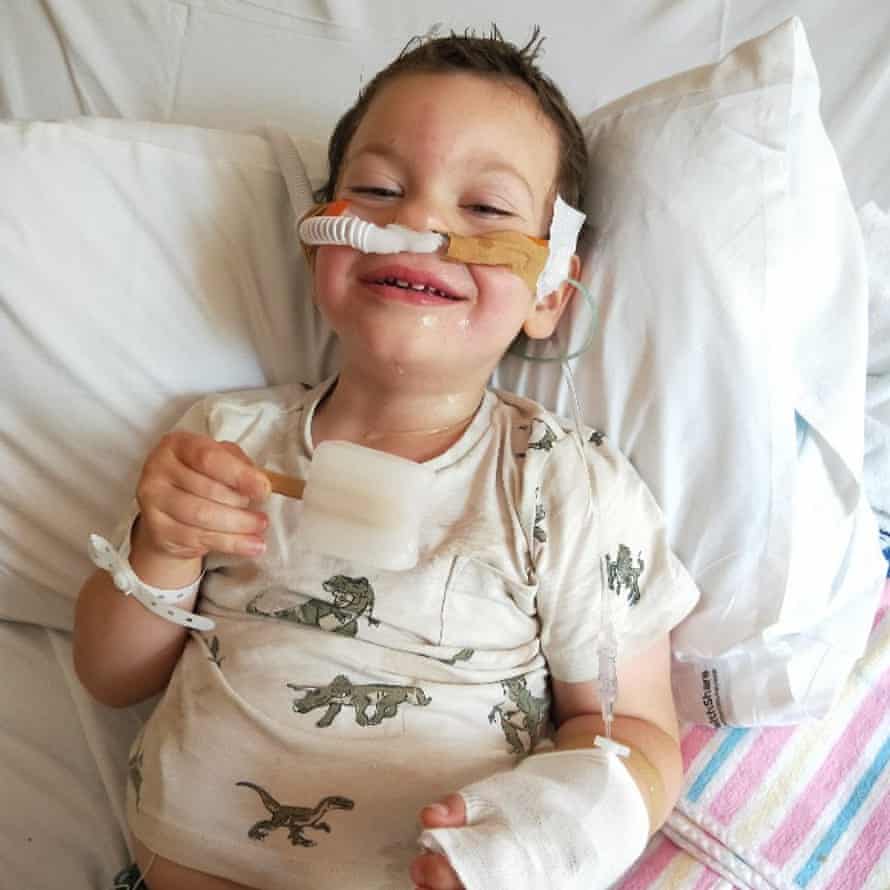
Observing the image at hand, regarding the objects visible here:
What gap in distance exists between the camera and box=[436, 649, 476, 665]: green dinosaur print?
3.32ft

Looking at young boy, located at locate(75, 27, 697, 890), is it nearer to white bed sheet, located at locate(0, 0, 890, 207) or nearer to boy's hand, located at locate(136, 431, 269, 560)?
boy's hand, located at locate(136, 431, 269, 560)

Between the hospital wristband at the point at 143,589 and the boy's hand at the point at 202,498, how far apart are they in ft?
0.16

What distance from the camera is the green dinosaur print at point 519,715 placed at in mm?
1013

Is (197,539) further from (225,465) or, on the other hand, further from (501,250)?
(501,250)

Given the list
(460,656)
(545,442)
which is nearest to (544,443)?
(545,442)

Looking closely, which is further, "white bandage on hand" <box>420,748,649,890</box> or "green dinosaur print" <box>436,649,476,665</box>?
"green dinosaur print" <box>436,649,476,665</box>

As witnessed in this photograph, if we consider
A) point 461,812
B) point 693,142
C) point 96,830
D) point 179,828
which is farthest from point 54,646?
point 693,142

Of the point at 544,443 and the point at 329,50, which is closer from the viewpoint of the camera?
the point at 544,443

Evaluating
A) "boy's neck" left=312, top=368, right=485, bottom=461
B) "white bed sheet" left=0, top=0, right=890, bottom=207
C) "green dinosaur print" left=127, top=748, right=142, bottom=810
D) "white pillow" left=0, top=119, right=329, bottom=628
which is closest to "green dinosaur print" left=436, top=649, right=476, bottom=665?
"boy's neck" left=312, top=368, right=485, bottom=461

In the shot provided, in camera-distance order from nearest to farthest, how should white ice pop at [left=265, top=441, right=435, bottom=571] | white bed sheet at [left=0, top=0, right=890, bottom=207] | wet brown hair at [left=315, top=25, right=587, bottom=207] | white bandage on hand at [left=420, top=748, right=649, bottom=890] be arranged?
1. white bandage on hand at [left=420, top=748, right=649, bottom=890]
2. white ice pop at [left=265, top=441, right=435, bottom=571]
3. wet brown hair at [left=315, top=25, right=587, bottom=207]
4. white bed sheet at [left=0, top=0, right=890, bottom=207]

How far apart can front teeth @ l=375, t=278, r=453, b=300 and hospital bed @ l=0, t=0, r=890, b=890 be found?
26 centimetres

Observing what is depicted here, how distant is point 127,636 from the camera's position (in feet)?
3.50

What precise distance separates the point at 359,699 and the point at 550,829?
0.27 m

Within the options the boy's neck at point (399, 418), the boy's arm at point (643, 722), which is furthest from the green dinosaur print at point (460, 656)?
the boy's neck at point (399, 418)
